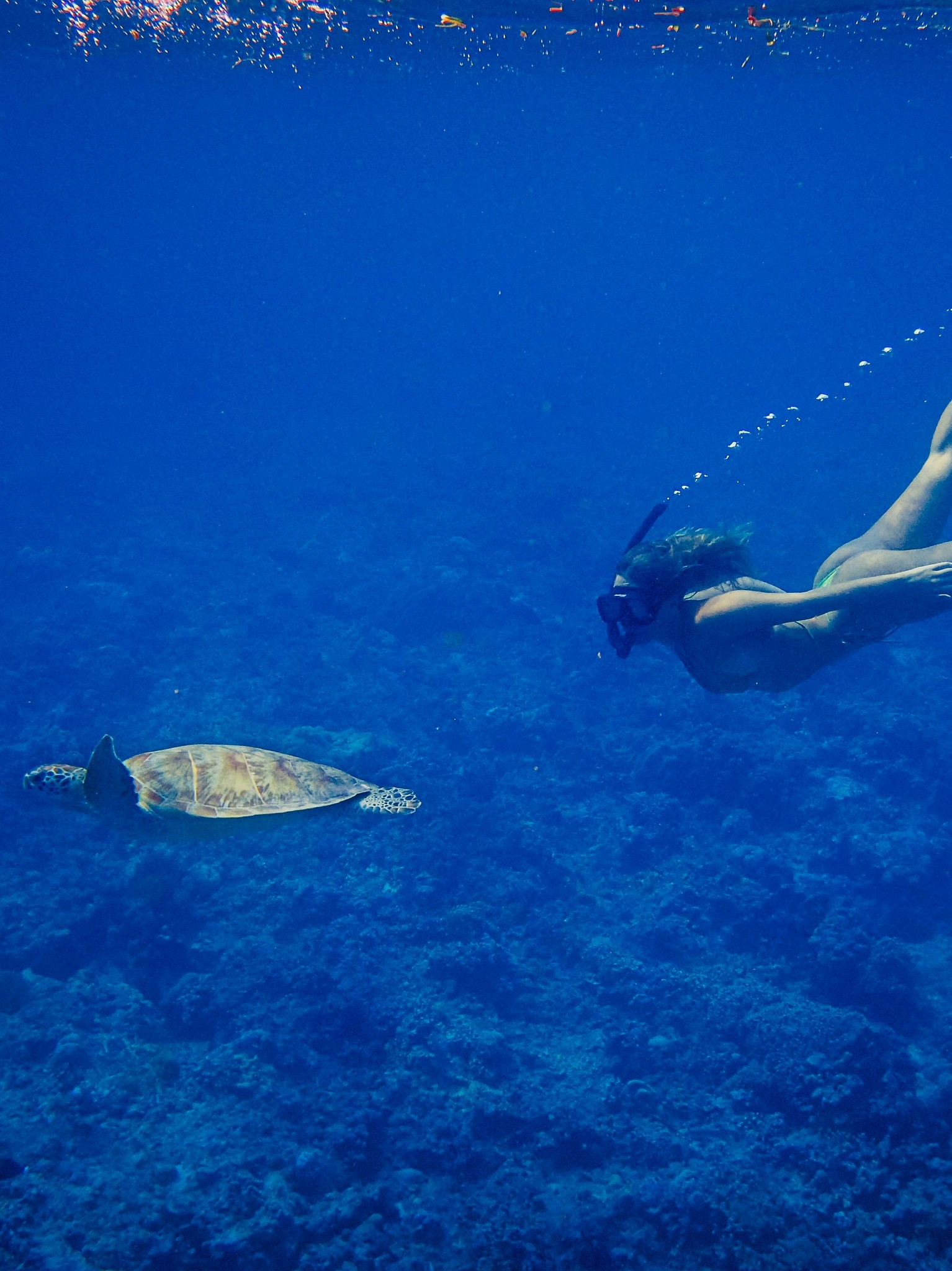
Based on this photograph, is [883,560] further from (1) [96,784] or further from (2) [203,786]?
(1) [96,784]

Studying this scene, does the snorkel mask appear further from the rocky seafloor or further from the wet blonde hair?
the rocky seafloor

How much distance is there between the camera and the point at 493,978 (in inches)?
252

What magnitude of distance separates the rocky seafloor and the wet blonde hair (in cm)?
333

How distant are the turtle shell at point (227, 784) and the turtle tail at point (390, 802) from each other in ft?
0.34

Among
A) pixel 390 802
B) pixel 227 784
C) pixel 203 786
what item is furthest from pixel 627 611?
pixel 203 786

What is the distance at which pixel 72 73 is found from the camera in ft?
69.3

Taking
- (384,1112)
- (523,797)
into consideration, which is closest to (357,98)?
(523,797)

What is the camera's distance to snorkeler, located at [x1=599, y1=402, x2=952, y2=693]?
11.1ft

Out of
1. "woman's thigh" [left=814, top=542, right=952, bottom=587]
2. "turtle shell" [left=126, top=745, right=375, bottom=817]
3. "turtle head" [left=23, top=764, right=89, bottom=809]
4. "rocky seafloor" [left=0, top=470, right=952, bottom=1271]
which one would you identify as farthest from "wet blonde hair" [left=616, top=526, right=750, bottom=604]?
"turtle head" [left=23, top=764, right=89, bottom=809]

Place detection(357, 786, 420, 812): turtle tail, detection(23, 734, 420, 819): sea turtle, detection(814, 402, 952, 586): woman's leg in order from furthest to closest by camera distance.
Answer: detection(357, 786, 420, 812): turtle tail < detection(23, 734, 420, 819): sea turtle < detection(814, 402, 952, 586): woman's leg

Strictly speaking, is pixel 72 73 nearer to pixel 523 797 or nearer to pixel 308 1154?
pixel 523 797

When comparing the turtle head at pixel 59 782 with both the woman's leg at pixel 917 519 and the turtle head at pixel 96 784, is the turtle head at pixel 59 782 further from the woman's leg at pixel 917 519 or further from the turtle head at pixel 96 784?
the woman's leg at pixel 917 519

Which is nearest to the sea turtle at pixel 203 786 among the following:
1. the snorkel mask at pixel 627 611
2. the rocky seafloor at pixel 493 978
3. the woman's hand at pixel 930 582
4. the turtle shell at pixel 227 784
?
the turtle shell at pixel 227 784

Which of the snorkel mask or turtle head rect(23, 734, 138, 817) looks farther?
turtle head rect(23, 734, 138, 817)
